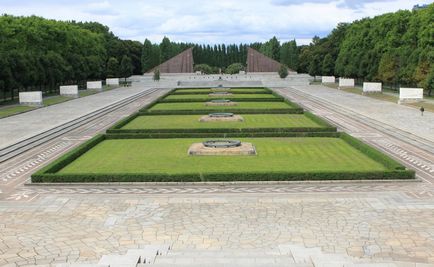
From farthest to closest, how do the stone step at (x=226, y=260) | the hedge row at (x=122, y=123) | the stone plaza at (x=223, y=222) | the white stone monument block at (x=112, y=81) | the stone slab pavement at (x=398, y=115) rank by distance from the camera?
the white stone monument block at (x=112, y=81) < the hedge row at (x=122, y=123) < the stone slab pavement at (x=398, y=115) < the stone plaza at (x=223, y=222) < the stone step at (x=226, y=260)

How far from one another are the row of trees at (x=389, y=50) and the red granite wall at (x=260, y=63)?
2283 centimetres

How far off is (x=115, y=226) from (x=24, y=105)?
115 ft

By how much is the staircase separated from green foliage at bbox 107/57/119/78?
7929 cm

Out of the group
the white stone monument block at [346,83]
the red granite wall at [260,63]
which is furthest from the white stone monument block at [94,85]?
the red granite wall at [260,63]

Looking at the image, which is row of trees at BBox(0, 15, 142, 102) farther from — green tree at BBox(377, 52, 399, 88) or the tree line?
green tree at BBox(377, 52, 399, 88)

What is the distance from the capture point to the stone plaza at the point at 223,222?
10344mm

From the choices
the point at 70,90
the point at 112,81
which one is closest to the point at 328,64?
the point at 112,81

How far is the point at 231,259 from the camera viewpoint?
9250 millimetres

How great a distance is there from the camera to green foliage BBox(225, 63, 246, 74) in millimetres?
117812

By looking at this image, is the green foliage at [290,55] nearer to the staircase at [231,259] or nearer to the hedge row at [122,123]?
the hedge row at [122,123]

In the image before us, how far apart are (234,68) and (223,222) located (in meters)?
107

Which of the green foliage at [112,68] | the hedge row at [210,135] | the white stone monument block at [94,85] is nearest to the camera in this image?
the hedge row at [210,135]

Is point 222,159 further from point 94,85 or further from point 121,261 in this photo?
point 94,85

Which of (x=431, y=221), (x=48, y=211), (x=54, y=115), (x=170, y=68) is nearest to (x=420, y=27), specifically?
(x=54, y=115)
